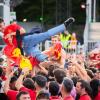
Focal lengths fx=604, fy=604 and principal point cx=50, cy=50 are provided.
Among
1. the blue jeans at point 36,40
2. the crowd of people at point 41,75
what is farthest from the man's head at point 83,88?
the blue jeans at point 36,40

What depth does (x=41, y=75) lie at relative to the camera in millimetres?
10016

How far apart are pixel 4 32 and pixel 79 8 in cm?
2646

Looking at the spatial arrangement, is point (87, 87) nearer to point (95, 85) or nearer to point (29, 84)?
point (95, 85)

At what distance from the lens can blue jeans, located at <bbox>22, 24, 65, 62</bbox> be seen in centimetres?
1157

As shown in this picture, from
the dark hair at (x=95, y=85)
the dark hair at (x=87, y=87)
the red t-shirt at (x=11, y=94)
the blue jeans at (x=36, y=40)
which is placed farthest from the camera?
the blue jeans at (x=36, y=40)

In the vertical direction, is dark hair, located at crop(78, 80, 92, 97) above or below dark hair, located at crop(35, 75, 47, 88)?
below

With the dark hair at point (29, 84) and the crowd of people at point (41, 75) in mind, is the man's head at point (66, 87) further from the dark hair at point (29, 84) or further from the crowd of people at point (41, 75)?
the dark hair at point (29, 84)

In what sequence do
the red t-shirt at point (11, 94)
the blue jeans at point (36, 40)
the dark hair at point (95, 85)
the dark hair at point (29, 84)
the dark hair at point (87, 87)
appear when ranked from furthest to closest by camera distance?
the blue jeans at point (36, 40)
the dark hair at point (95, 85)
the dark hair at point (87, 87)
the dark hair at point (29, 84)
the red t-shirt at point (11, 94)

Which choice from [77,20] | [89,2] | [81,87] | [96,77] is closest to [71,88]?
[81,87]

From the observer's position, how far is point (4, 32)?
474 inches

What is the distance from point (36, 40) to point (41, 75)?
79.0 inches

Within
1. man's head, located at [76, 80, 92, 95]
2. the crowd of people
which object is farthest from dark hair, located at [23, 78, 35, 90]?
man's head, located at [76, 80, 92, 95]

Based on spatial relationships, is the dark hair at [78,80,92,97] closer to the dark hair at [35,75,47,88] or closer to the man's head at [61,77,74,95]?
the man's head at [61,77,74,95]

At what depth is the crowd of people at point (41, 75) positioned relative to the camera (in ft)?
30.2
